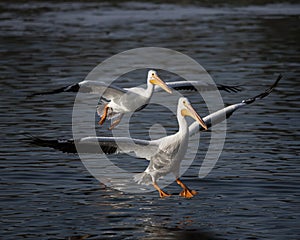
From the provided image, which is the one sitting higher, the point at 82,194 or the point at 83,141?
the point at 83,141

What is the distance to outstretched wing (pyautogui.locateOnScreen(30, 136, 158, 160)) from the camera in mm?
10234

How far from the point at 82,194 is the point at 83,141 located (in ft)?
3.15

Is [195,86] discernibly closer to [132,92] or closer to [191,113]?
[132,92]

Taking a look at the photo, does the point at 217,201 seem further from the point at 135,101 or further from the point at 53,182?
the point at 135,101

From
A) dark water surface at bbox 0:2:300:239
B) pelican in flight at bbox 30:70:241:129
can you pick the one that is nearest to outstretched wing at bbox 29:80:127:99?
pelican in flight at bbox 30:70:241:129

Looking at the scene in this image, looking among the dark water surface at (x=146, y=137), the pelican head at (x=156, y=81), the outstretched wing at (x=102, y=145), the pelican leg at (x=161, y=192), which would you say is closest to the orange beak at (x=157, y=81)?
the pelican head at (x=156, y=81)

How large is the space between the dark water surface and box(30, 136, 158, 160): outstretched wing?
638 millimetres

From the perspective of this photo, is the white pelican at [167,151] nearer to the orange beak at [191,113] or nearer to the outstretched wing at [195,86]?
the orange beak at [191,113]

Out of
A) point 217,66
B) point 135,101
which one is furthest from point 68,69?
point 135,101

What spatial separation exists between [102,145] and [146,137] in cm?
399

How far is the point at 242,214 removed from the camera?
9922mm

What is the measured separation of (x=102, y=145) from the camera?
35.3 ft

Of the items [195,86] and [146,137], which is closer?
[195,86]

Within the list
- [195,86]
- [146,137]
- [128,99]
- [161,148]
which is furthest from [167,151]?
[146,137]
